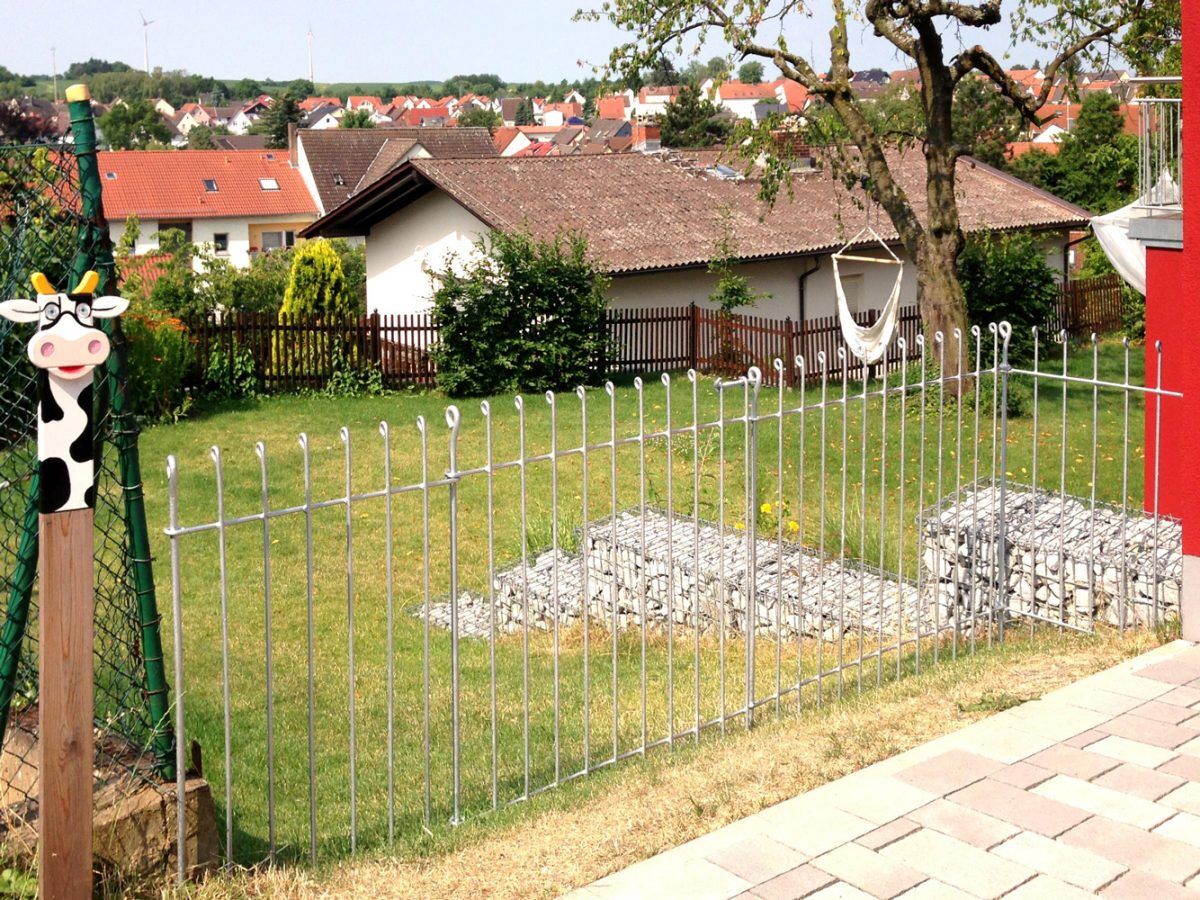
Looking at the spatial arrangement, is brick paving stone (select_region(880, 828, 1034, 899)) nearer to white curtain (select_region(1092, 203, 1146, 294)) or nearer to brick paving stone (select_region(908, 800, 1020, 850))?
brick paving stone (select_region(908, 800, 1020, 850))

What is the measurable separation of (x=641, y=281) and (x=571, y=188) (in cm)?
344

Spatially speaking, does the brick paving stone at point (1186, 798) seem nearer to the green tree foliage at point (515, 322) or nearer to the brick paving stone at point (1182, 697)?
the brick paving stone at point (1182, 697)

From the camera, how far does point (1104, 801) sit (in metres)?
5.27

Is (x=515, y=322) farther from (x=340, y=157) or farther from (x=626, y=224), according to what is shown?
(x=340, y=157)

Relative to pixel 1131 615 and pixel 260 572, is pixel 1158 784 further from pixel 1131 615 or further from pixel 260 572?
pixel 260 572

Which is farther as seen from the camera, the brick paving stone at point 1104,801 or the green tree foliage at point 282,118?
the green tree foliage at point 282,118

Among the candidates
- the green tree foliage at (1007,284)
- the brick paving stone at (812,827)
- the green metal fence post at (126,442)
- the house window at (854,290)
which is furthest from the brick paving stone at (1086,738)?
the house window at (854,290)

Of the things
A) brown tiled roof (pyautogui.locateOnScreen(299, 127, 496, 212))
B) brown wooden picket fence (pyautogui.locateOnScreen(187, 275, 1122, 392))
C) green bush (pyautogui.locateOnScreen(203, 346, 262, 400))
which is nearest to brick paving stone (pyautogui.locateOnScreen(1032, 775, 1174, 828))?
brown wooden picket fence (pyautogui.locateOnScreen(187, 275, 1122, 392))

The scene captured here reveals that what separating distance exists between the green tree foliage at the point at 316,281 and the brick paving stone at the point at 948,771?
61.7 ft

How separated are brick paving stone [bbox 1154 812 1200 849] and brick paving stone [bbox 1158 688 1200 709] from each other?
1.28m

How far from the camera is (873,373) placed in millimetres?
22797

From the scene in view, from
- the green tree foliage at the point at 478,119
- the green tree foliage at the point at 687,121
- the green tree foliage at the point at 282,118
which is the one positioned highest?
the green tree foliage at the point at 478,119

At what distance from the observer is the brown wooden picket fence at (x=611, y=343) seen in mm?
19469

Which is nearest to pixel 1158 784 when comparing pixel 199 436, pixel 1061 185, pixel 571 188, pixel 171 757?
pixel 171 757
